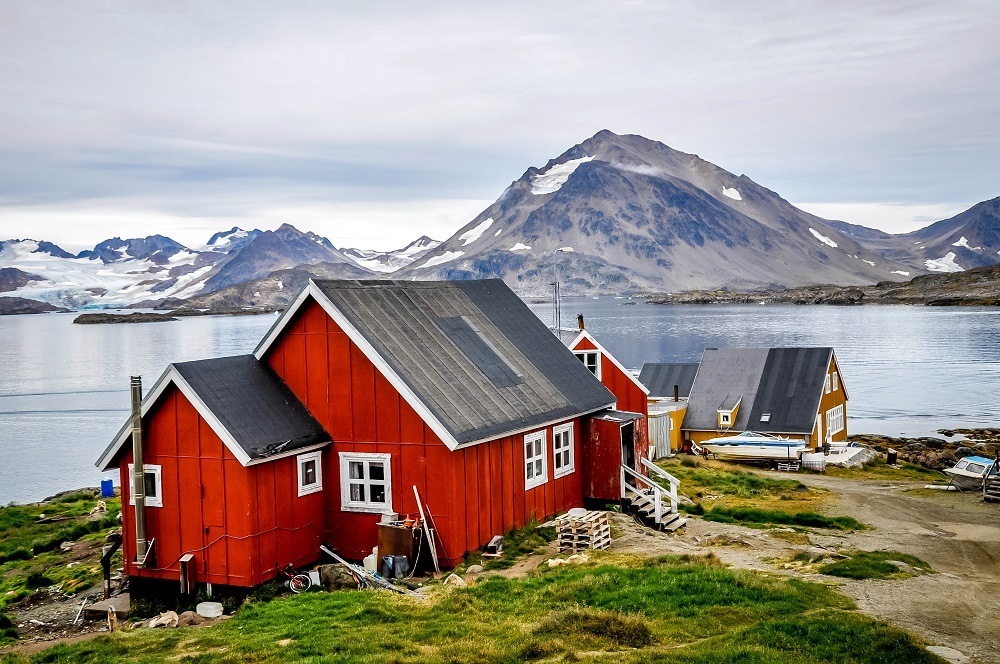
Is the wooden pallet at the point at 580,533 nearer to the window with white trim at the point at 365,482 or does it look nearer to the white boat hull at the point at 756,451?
the window with white trim at the point at 365,482

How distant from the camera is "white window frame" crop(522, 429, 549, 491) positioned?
24.3 m

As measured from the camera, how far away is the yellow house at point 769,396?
51.5 meters

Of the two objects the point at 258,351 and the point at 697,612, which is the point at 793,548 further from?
the point at 258,351

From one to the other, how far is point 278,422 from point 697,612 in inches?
450

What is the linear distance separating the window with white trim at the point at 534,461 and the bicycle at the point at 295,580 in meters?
6.37

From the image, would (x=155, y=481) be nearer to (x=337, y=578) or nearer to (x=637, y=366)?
(x=337, y=578)

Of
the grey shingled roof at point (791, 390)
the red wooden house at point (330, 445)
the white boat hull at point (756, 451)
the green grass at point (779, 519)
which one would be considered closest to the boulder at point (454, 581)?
the red wooden house at point (330, 445)

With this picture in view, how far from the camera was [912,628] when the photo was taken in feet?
48.1

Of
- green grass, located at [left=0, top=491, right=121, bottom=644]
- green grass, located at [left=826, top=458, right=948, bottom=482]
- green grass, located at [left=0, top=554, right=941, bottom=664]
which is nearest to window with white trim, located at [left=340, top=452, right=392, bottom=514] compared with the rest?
green grass, located at [left=0, top=554, right=941, bottom=664]

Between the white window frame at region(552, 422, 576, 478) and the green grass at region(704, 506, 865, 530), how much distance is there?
5.36 metres

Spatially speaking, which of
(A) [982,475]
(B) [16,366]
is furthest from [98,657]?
(B) [16,366]

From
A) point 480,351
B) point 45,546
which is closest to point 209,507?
point 480,351

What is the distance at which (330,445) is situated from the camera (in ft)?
74.8

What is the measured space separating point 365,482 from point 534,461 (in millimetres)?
4893
